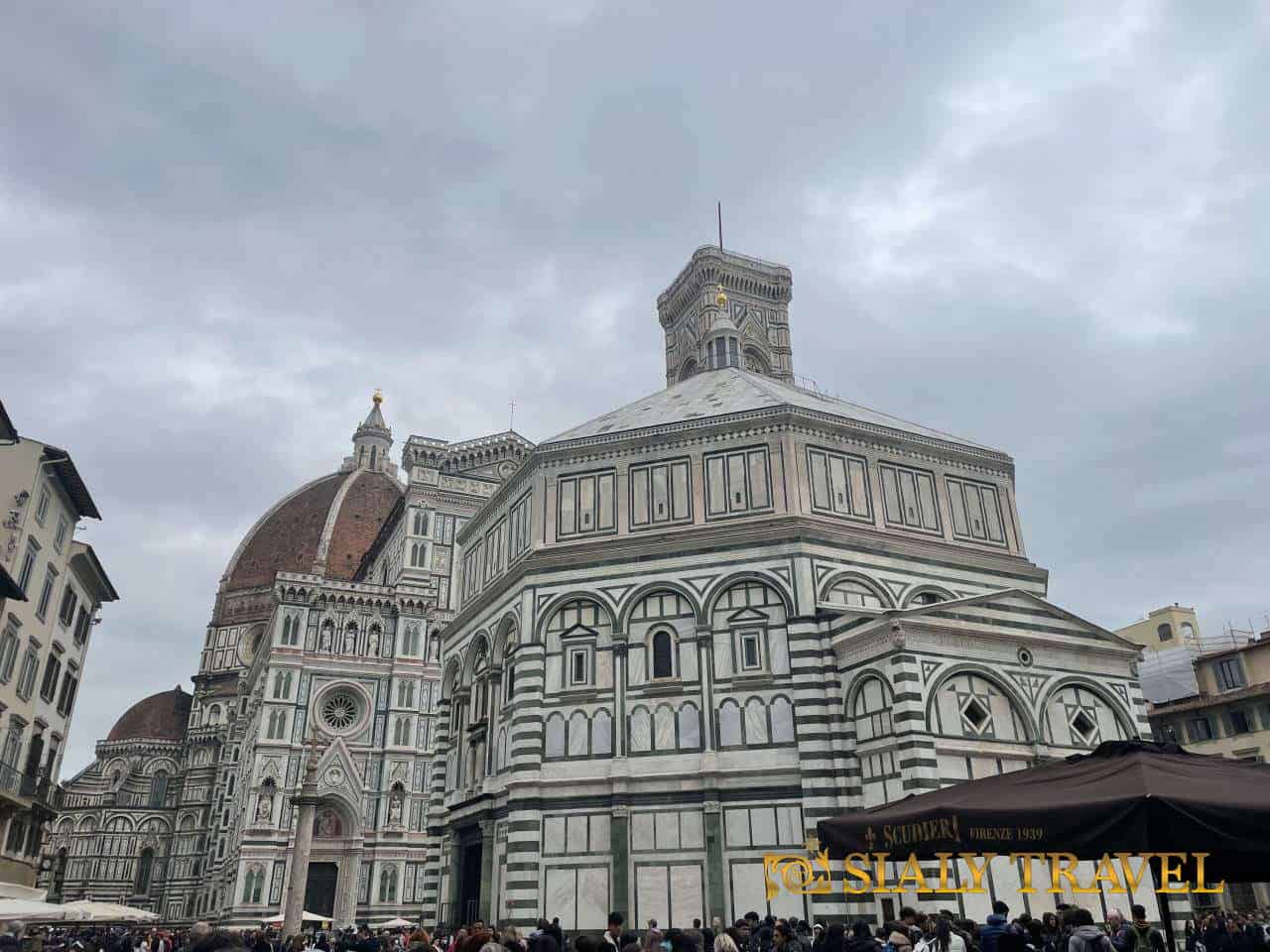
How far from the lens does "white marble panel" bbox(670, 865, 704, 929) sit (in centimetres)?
2458

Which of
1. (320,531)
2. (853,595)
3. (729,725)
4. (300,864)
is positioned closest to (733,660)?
(729,725)

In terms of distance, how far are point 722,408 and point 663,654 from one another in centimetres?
883

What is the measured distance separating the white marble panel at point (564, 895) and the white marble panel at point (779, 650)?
24.8ft

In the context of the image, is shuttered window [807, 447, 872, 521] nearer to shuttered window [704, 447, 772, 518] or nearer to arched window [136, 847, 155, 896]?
shuttered window [704, 447, 772, 518]

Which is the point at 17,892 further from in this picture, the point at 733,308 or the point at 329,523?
the point at 329,523

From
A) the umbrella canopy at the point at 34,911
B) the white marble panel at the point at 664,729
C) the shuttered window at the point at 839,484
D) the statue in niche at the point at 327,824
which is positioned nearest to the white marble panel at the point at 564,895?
the white marble panel at the point at 664,729

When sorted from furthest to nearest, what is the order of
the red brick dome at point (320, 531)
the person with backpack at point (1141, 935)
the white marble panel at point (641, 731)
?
the red brick dome at point (320, 531), the white marble panel at point (641, 731), the person with backpack at point (1141, 935)

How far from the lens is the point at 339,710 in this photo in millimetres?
55969

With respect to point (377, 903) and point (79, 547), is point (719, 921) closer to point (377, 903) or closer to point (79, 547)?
point (79, 547)

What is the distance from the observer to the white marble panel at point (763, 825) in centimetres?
2489

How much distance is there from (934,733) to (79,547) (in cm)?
3117

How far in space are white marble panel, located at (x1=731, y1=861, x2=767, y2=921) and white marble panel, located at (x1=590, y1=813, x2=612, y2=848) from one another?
3.41 meters

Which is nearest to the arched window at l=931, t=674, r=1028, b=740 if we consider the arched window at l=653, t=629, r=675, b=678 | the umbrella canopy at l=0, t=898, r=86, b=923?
the arched window at l=653, t=629, r=675, b=678

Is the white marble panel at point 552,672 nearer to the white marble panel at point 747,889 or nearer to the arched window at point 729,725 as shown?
the arched window at point 729,725
